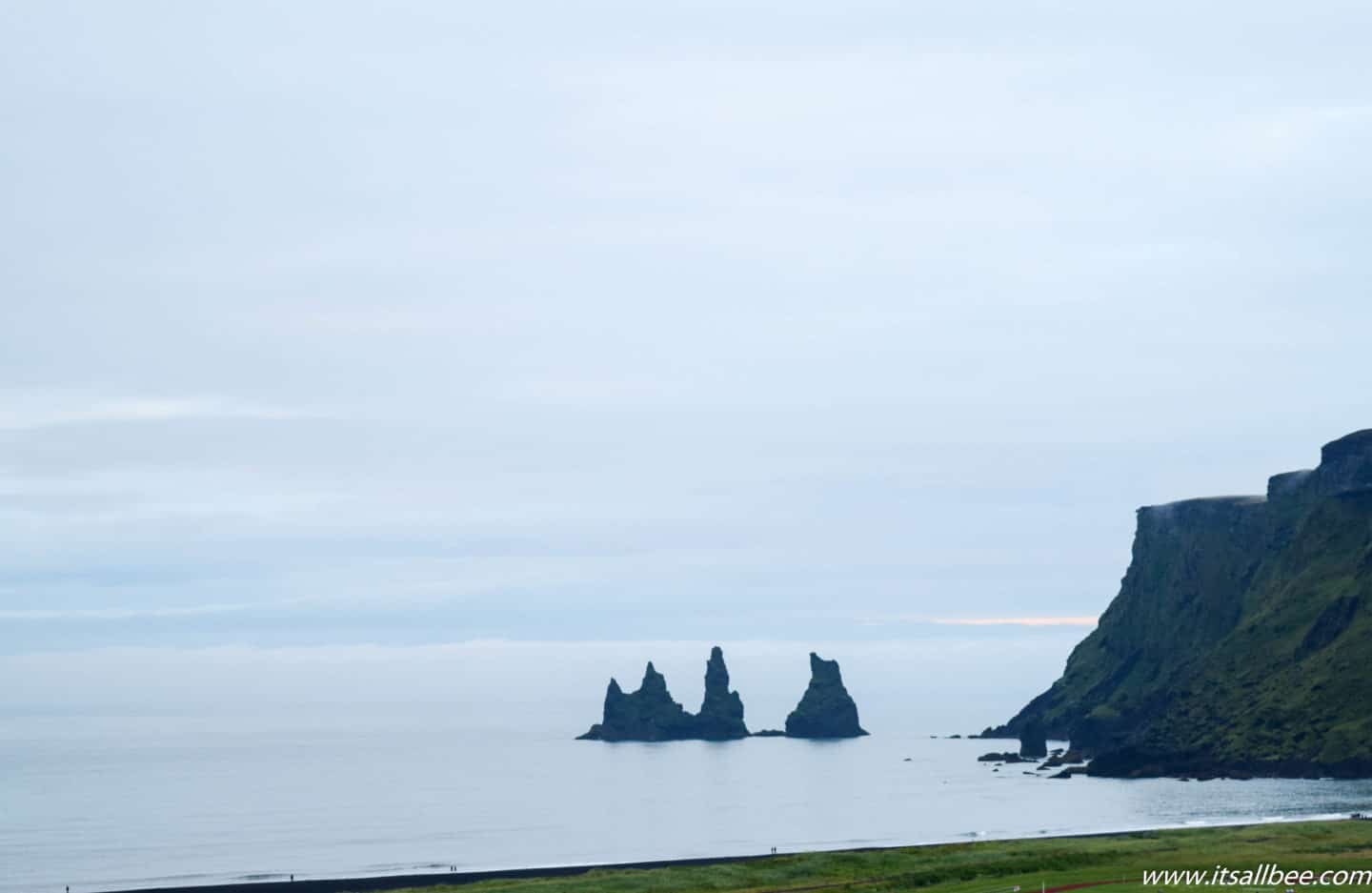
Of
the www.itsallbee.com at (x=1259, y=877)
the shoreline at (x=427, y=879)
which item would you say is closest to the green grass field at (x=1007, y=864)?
the www.itsallbee.com at (x=1259, y=877)

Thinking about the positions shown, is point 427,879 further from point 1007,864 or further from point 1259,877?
point 1259,877

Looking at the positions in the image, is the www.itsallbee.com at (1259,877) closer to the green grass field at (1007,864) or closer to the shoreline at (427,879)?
the green grass field at (1007,864)

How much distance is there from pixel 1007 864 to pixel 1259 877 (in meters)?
19.5

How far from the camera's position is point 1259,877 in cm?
8225

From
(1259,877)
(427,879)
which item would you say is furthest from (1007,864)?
(427,879)

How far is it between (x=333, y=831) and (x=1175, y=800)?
4015 inches

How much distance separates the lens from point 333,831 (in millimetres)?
183500

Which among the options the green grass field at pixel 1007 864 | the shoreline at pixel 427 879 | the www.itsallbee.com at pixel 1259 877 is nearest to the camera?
the www.itsallbee.com at pixel 1259 877

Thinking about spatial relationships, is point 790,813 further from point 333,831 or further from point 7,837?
point 7,837

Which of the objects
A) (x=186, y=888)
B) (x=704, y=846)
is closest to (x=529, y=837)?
(x=704, y=846)

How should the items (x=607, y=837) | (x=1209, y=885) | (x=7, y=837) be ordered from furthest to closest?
(x=7, y=837) → (x=607, y=837) → (x=1209, y=885)

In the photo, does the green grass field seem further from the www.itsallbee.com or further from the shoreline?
the shoreline

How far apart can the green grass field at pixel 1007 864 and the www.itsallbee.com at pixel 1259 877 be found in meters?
1.43

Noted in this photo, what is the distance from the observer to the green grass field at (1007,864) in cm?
9131
